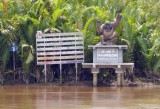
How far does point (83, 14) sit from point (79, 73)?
232cm

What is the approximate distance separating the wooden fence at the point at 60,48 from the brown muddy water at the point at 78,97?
40.7 inches

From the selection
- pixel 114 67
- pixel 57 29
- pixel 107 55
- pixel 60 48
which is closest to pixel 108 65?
pixel 114 67

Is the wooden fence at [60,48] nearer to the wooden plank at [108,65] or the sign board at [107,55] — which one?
the wooden plank at [108,65]

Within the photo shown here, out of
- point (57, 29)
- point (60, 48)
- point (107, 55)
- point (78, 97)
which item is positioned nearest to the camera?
point (78, 97)

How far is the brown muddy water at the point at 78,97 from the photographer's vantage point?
13.4 m

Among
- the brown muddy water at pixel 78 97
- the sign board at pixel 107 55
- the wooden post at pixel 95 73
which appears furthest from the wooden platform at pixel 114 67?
the brown muddy water at pixel 78 97

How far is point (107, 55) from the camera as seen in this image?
18.0 meters

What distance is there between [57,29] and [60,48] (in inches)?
29.1

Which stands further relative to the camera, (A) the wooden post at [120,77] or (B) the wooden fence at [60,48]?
(B) the wooden fence at [60,48]

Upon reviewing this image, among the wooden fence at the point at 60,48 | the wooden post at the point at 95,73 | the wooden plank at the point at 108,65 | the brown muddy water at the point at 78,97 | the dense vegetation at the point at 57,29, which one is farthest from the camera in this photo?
the dense vegetation at the point at 57,29

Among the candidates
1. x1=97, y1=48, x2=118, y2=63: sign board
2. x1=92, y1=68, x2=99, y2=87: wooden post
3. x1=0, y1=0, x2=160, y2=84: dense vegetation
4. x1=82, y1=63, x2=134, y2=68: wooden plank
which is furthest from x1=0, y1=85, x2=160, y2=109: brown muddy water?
x1=0, y1=0, x2=160, y2=84: dense vegetation

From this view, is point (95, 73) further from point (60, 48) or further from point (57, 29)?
point (57, 29)

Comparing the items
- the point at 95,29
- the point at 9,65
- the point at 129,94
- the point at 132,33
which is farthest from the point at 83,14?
the point at 129,94

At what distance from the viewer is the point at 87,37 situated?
61.6 feet
